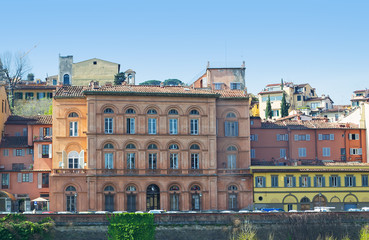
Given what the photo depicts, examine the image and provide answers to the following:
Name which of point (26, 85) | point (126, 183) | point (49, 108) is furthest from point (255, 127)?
point (26, 85)

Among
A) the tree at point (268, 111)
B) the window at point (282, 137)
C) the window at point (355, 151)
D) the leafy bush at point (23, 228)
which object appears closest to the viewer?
the leafy bush at point (23, 228)

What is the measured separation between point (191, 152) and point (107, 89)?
36.8 feet

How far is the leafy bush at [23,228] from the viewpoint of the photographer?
5866 centimetres

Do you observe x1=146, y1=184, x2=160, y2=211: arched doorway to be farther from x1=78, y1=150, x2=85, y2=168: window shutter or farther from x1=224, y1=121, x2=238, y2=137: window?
x1=224, y1=121, x2=238, y2=137: window

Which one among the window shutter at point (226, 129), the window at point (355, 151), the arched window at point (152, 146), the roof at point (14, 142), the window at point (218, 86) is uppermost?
the window at point (218, 86)

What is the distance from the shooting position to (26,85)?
111812 mm

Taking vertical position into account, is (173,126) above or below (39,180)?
above

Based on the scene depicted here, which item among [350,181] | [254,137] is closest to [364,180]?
[350,181]

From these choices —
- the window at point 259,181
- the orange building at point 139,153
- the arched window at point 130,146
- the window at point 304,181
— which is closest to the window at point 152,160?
the orange building at point 139,153

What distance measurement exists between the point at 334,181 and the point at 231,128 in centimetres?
1264

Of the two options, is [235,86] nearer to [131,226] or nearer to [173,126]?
[173,126]

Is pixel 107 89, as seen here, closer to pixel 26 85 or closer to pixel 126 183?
pixel 126 183

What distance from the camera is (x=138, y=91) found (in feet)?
236

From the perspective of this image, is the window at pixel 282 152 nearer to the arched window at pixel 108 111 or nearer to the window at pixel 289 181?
the window at pixel 289 181
